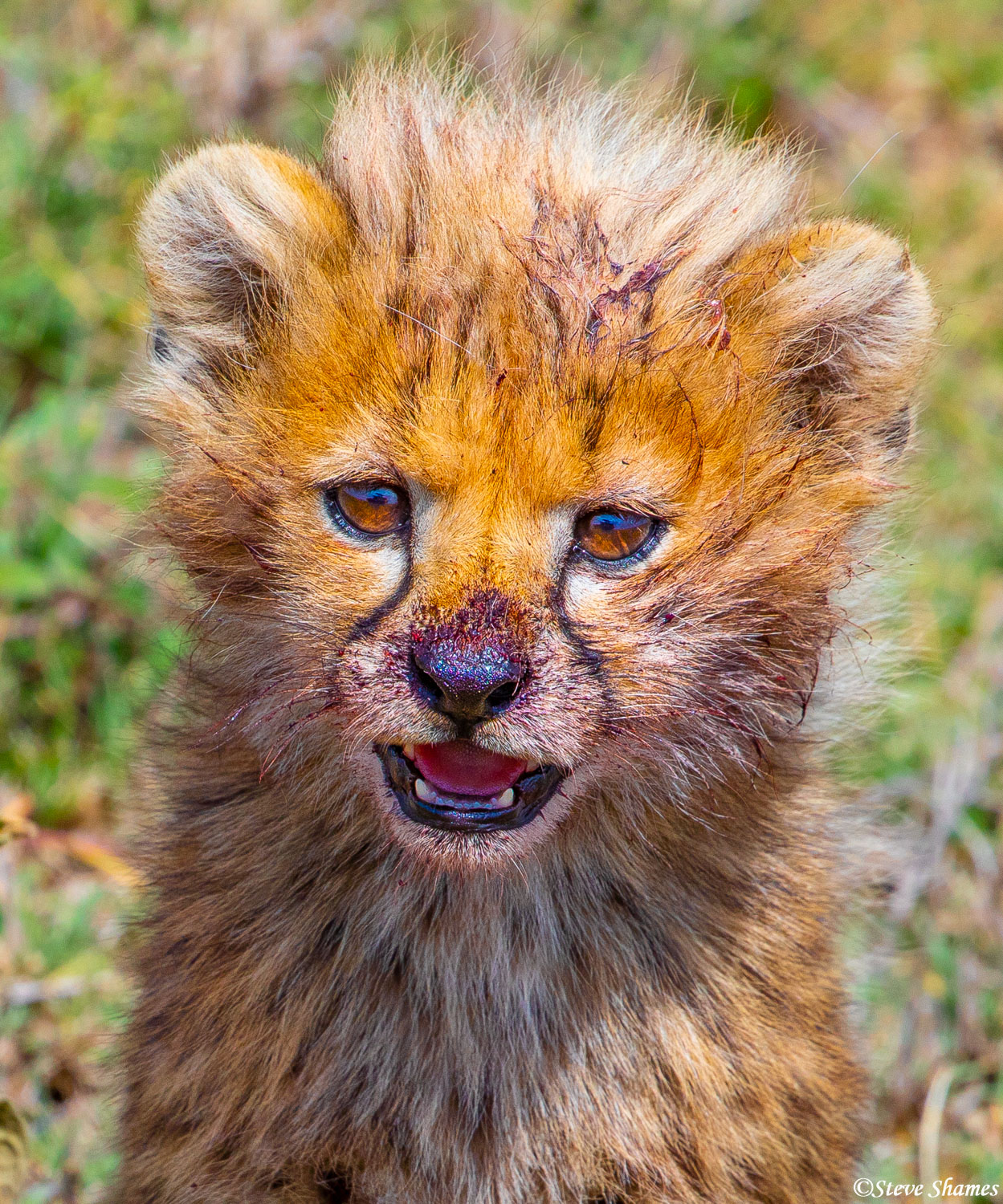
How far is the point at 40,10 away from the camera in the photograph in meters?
6.48

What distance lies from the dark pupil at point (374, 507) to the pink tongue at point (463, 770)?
0.38m

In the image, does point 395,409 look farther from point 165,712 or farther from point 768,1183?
point 768,1183

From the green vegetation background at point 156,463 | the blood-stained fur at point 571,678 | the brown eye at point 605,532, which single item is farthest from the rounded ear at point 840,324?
the brown eye at point 605,532

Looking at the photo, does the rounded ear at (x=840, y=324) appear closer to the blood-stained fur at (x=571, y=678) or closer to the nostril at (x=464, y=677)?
the blood-stained fur at (x=571, y=678)

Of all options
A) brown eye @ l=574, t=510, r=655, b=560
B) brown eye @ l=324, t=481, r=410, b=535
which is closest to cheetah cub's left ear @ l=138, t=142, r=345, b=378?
brown eye @ l=324, t=481, r=410, b=535

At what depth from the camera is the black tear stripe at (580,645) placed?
8.47 ft

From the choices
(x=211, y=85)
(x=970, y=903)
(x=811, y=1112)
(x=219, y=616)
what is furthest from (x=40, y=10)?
(x=811, y=1112)

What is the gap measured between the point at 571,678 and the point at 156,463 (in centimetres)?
158

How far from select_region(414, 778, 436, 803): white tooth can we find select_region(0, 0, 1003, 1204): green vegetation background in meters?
0.98

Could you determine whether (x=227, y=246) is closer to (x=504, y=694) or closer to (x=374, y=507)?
(x=374, y=507)

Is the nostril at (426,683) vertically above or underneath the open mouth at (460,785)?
above

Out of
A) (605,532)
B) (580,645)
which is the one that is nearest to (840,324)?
(605,532)

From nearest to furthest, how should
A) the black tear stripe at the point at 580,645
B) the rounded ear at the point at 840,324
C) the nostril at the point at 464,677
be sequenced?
the nostril at the point at 464,677
the black tear stripe at the point at 580,645
the rounded ear at the point at 840,324

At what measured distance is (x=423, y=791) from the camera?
2.67m
